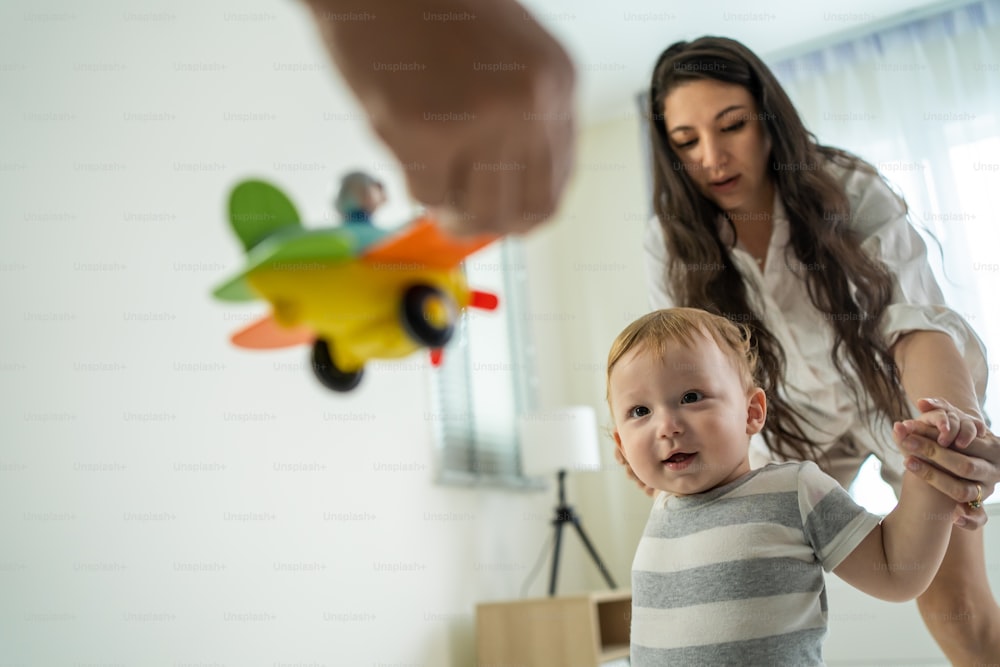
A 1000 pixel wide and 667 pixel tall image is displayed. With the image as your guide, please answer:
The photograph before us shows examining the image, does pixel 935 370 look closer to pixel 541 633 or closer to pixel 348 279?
pixel 348 279

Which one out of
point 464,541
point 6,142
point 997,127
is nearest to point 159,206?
point 6,142

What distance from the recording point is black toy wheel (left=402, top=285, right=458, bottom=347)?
609 millimetres

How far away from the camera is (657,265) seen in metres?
1.81

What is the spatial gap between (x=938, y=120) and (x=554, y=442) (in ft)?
7.80

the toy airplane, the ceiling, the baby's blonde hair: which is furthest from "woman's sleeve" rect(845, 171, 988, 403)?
the ceiling

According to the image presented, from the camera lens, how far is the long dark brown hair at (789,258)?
5.17 feet

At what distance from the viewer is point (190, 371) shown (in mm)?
2729

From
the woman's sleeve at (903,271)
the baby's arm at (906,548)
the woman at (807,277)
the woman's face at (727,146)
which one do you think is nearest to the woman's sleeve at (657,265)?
the woman at (807,277)

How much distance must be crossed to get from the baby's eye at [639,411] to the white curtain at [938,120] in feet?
10.9

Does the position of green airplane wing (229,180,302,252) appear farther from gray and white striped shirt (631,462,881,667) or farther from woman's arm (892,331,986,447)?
woman's arm (892,331,986,447)

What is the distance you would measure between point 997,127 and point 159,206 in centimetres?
365

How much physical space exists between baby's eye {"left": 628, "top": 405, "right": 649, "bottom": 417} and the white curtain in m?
3.32

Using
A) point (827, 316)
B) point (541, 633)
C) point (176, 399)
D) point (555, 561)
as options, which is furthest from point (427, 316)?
point (555, 561)

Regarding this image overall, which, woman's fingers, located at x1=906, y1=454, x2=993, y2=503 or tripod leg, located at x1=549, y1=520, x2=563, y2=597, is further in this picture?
tripod leg, located at x1=549, y1=520, x2=563, y2=597
